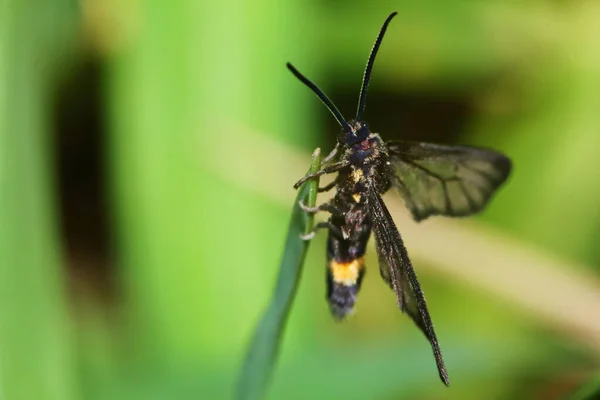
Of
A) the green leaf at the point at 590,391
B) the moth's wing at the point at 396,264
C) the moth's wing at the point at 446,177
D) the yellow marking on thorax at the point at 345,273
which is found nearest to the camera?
the green leaf at the point at 590,391

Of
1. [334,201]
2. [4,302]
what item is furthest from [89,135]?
[334,201]

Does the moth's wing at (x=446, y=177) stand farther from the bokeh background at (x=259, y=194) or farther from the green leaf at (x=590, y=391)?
the green leaf at (x=590, y=391)

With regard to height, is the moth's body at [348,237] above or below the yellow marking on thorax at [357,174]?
below

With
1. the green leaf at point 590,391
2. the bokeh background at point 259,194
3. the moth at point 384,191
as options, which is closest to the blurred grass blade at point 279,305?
the moth at point 384,191

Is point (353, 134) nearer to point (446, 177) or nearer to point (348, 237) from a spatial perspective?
point (348, 237)

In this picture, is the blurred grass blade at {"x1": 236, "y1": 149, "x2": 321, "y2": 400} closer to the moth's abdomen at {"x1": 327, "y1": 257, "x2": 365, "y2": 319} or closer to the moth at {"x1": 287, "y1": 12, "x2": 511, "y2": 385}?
the moth at {"x1": 287, "y1": 12, "x2": 511, "y2": 385}

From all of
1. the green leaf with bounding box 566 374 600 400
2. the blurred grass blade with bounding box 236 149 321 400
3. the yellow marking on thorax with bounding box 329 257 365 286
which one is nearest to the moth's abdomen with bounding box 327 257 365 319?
the yellow marking on thorax with bounding box 329 257 365 286

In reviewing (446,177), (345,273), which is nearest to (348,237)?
(345,273)
